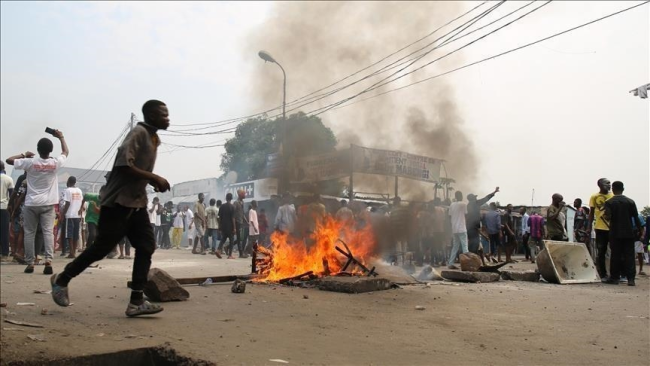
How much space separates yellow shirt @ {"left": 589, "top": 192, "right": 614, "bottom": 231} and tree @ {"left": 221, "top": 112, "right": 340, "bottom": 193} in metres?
8.63

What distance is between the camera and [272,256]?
25.6 feet

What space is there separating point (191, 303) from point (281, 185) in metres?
11.9

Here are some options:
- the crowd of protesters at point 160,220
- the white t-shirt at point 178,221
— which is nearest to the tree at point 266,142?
the crowd of protesters at point 160,220

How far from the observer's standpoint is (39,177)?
6887 mm

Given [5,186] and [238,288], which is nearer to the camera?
[238,288]

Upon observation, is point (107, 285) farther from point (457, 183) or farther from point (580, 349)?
point (457, 183)

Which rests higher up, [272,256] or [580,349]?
[272,256]

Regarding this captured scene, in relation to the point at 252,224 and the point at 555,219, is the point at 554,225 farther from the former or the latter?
the point at 252,224

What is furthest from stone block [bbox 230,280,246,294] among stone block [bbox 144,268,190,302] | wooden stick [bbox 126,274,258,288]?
stone block [bbox 144,268,190,302]

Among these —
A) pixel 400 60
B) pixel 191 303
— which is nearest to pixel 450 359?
pixel 191 303

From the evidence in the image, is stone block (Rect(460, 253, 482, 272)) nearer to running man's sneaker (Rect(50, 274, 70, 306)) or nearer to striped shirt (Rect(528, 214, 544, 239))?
striped shirt (Rect(528, 214, 544, 239))

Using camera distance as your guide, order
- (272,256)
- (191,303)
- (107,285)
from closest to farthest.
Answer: (191,303) < (107,285) < (272,256)

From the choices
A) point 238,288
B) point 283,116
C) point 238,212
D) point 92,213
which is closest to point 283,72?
point 283,116

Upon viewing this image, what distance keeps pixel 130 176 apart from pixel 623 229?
8.00 meters
